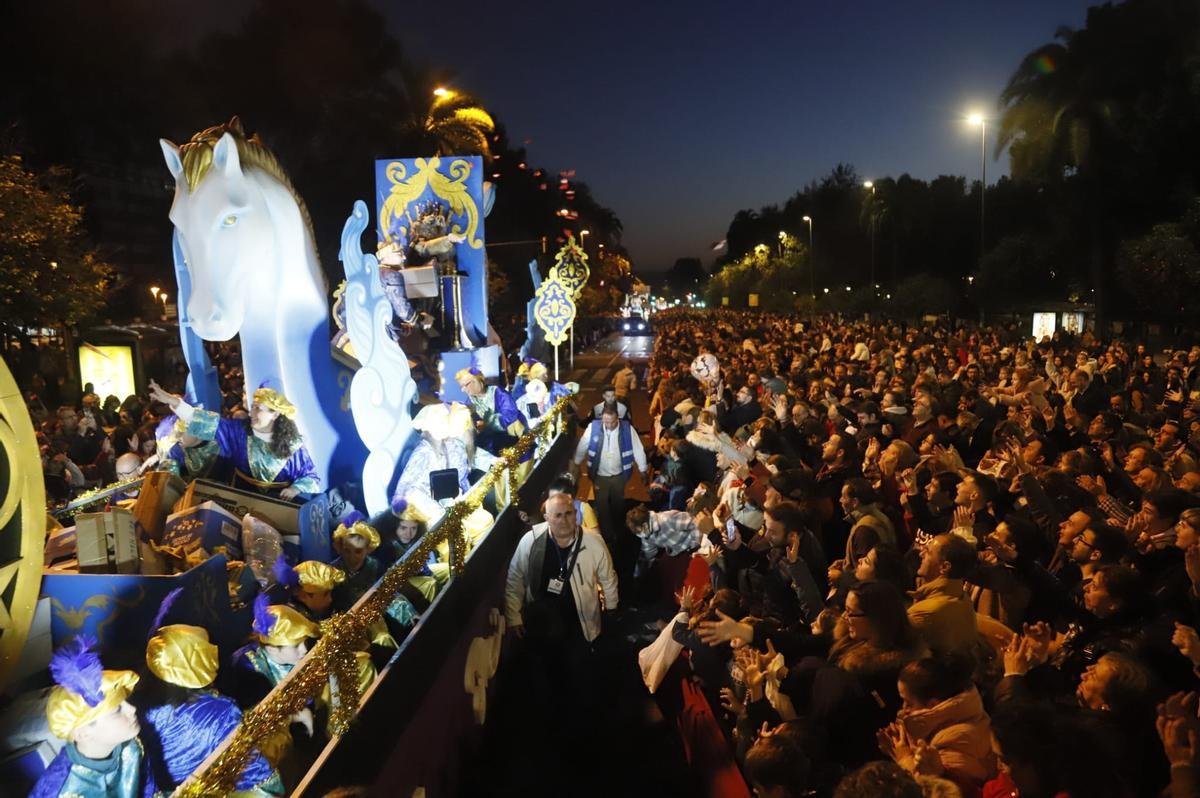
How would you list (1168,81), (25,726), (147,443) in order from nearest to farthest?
(25,726) < (147,443) < (1168,81)

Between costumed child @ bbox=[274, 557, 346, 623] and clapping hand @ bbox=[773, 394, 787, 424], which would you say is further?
clapping hand @ bbox=[773, 394, 787, 424]

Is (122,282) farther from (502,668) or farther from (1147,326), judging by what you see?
(1147,326)

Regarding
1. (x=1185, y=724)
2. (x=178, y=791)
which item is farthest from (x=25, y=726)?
(x=1185, y=724)

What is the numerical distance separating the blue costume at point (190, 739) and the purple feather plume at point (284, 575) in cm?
140

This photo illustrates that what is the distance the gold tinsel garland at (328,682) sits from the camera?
8.90ft

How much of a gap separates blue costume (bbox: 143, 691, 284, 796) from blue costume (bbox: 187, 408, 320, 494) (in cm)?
348

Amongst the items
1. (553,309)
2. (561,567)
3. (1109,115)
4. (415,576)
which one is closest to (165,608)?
(415,576)

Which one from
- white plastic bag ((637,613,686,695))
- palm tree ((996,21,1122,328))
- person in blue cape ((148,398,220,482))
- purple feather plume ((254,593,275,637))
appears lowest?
white plastic bag ((637,613,686,695))

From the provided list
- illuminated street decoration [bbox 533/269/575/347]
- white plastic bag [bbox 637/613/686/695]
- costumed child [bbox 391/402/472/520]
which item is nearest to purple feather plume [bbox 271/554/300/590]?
costumed child [bbox 391/402/472/520]

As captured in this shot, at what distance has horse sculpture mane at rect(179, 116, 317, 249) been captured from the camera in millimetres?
6207

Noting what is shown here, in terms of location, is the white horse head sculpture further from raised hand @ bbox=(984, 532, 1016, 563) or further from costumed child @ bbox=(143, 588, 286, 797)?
raised hand @ bbox=(984, 532, 1016, 563)

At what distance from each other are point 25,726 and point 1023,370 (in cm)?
1192

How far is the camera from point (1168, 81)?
79.8 feet

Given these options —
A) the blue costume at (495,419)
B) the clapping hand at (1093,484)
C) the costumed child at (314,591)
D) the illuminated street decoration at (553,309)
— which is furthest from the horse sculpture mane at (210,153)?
the illuminated street decoration at (553,309)
